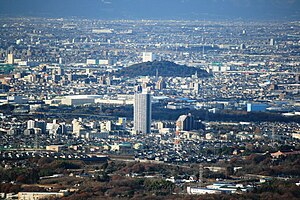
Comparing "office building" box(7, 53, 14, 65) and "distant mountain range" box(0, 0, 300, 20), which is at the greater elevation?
"distant mountain range" box(0, 0, 300, 20)

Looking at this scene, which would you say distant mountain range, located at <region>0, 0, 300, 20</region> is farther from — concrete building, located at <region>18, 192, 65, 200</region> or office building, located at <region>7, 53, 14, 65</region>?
concrete building, located at <region>18, 192, 65, 200</region>

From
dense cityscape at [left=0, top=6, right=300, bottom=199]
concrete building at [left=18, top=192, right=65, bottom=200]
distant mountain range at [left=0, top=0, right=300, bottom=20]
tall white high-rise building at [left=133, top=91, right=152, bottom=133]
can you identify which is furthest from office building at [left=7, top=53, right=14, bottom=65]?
concrete building at [left=18, top=192, right=65, bottom=200]

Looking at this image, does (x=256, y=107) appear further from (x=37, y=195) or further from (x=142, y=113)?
(x=37, y=195)

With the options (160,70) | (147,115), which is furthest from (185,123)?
(160,70)

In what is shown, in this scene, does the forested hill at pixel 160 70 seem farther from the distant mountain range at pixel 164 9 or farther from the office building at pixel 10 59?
the distant mountain range at pixel 164 9

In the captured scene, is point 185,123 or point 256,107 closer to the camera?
point 185,123

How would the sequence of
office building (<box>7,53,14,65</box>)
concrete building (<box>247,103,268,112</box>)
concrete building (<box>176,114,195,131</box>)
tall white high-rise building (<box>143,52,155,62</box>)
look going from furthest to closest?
tall white high-rise building (<box>143,52,155,62</box>) < office building (<box>7,53,14,65</box>) < concrete building (<box>247,103,268,112</box>) < concrete building (<box>176,114,195,131</box>)
